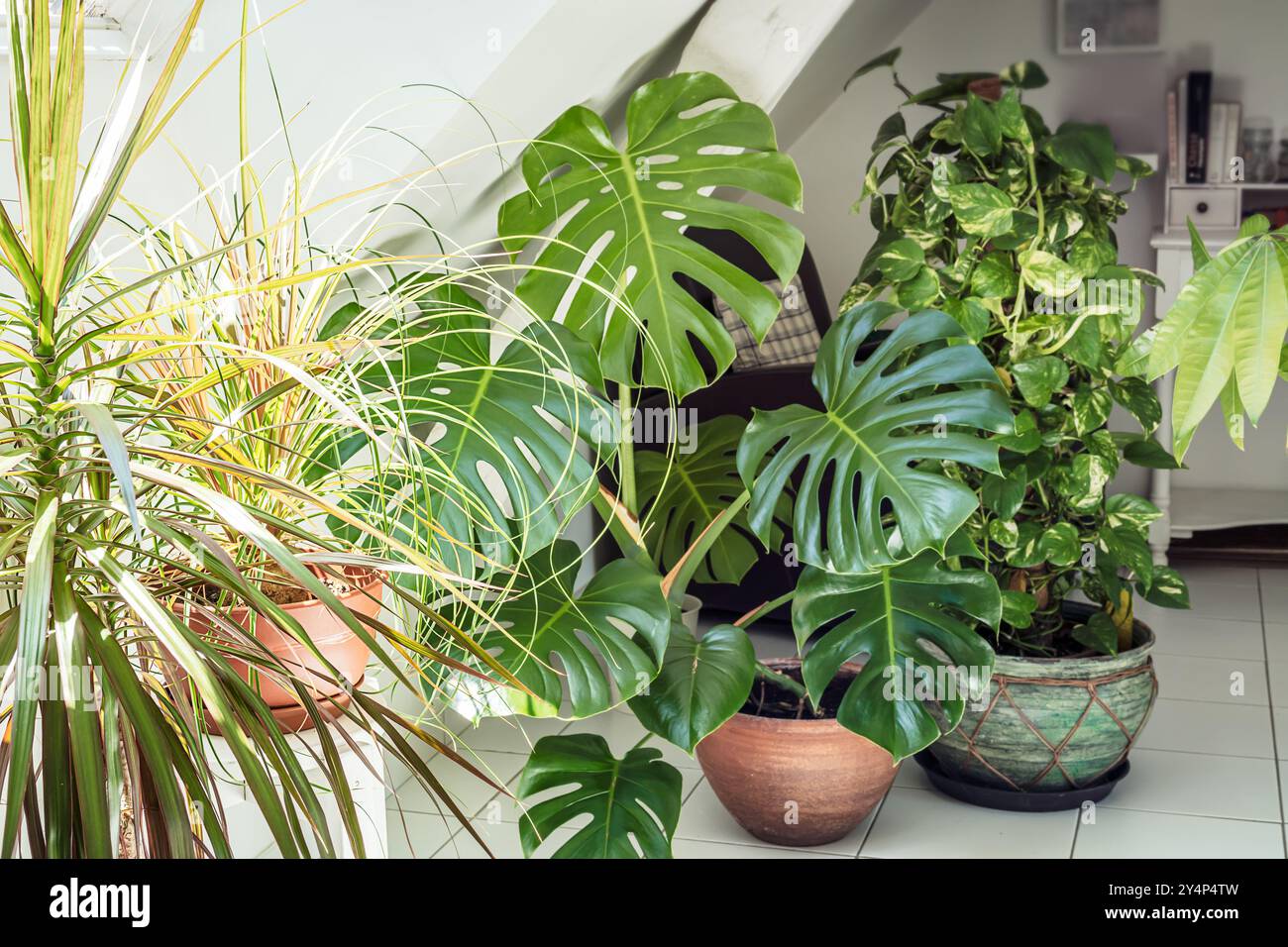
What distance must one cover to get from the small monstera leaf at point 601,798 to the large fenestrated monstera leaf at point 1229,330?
899 mm

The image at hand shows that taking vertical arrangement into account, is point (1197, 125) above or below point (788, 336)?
above

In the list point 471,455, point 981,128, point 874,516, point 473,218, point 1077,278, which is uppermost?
point 981,128

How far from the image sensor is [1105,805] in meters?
2.50

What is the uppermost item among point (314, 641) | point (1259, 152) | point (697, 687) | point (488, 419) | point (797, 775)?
point (1259, 152)

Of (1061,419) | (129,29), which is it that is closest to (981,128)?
(1061,419)

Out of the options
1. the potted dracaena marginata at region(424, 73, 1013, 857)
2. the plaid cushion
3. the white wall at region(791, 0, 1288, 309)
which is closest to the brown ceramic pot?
the potted dracaena marginata at region(424, 73, 1013, 857)

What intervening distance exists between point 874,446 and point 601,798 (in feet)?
2.18

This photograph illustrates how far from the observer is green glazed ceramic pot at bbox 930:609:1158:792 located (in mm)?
2379

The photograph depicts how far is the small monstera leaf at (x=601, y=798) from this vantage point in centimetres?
179

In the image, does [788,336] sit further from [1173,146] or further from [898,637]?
[898,637]

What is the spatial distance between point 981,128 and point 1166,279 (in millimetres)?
2148

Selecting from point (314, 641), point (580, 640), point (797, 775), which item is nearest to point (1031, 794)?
point (797, 775)
